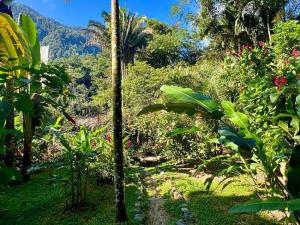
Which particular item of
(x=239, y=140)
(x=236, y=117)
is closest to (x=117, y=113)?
(x=236, y=117)

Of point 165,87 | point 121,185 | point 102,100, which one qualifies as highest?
point 102,100

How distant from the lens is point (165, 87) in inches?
140

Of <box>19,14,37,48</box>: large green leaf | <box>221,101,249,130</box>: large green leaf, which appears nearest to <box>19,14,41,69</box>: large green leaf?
<box>19,14,37,48</box>: large green leaf

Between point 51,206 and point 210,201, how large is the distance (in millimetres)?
3236

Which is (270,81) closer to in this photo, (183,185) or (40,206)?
(183,185)

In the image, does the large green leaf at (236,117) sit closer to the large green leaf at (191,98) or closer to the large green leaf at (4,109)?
A: the large green leaf at (191,98)

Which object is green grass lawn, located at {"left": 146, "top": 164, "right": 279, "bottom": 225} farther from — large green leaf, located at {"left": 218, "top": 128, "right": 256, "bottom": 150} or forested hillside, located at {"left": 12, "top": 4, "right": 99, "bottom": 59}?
forested hillside, located at {"left": 12, "top": 4, "right": 99, "bottom": 59}

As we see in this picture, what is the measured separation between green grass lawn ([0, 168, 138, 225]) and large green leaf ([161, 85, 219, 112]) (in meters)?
3.18

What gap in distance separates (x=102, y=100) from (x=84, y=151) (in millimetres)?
16569

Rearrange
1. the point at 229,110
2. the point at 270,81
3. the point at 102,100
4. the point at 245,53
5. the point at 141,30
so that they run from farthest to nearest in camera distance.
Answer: the point at 141,30, the point at 102,100, the point at 245,53, the point at 270,81, the point at 229,110

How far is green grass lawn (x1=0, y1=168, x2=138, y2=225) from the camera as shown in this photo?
20.4 ft

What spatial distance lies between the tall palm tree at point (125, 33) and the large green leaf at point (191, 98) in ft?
84.9

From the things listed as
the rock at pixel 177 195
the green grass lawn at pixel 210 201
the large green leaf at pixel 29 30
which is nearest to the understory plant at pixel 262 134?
the green grass lawn at pixel 210 201

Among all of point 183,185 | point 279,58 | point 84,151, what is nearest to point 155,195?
point 183,185
